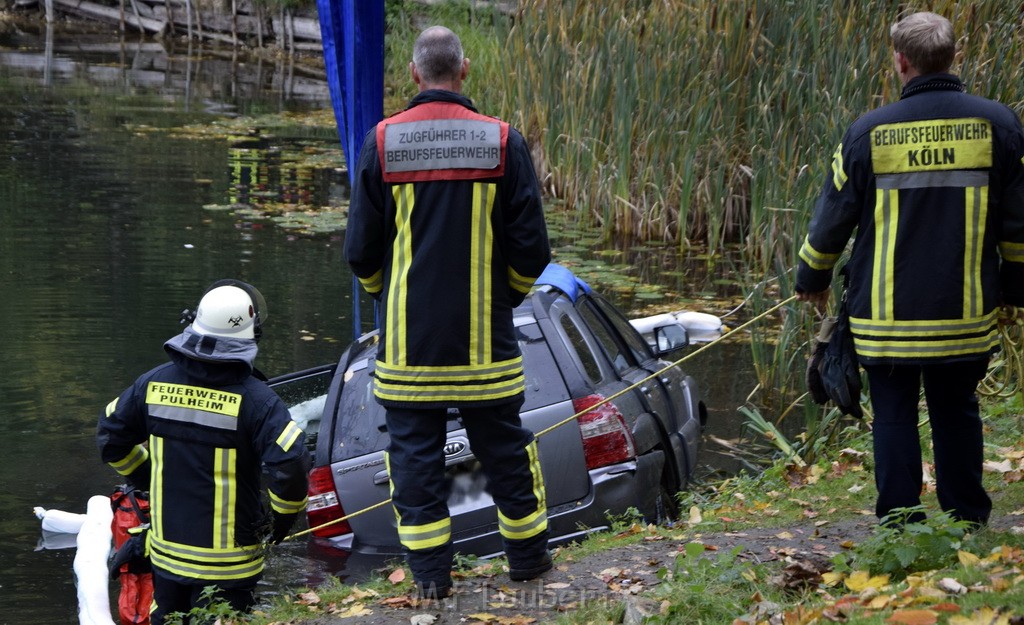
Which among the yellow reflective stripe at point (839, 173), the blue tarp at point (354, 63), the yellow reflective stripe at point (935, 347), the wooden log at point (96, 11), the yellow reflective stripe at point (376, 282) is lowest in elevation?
the yellow reflective stripe at point (935, 347)

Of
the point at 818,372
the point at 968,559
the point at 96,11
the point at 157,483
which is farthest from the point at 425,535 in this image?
the point at 96,11

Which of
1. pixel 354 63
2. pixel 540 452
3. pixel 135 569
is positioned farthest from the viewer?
pixel 354 63

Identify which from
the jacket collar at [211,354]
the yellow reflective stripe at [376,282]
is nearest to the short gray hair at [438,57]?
the yellow reflective stripe at [376,282]

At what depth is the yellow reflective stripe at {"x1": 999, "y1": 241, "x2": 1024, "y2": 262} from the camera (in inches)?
164

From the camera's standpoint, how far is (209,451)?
443 cm

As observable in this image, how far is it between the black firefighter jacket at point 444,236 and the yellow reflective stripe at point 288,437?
1.14ft

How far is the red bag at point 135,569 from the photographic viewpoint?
4.86 metres

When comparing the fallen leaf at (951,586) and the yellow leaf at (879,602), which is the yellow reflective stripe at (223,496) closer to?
the yellow leaf at (879,602)

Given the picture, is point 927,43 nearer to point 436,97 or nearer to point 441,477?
point 436,97

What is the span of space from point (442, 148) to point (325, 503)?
2.02 metres

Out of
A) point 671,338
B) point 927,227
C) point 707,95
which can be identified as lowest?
point 671,338

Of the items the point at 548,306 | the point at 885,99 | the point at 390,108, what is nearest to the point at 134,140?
the point at 390,108

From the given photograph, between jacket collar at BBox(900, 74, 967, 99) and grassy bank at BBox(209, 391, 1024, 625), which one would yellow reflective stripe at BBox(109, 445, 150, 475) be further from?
jacket collar at BBox(900, 74, 967, 99)

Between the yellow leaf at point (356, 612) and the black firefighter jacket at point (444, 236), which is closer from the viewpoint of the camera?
the black firefighter jacket at point (444, 236)
